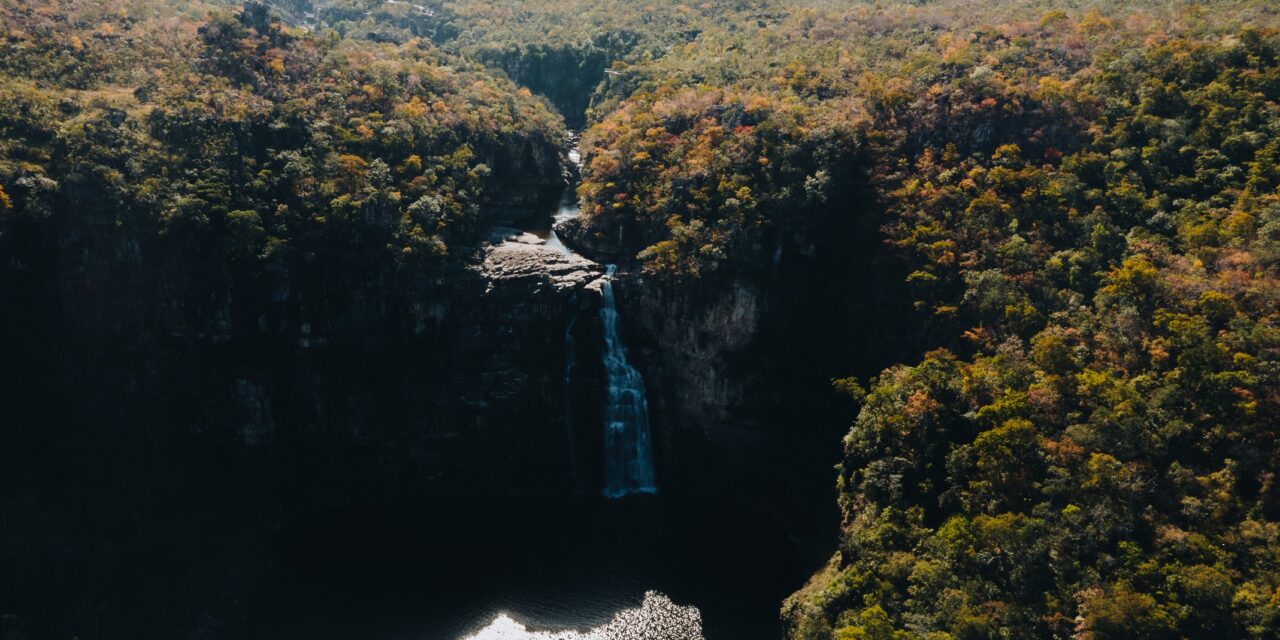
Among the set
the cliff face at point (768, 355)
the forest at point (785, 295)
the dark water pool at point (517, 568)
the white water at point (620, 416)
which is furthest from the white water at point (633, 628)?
the white water at point (620, 416)

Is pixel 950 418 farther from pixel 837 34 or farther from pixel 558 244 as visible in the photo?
pixel 837 34

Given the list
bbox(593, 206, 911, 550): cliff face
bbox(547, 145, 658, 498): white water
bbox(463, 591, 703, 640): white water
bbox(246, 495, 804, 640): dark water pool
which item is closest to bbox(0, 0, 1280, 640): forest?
bbox(593, 206, 911, 550): cliff face

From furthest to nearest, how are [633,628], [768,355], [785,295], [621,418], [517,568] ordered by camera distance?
[621,418] < [768,355] < [785,295] < [517,568] < [633,628]

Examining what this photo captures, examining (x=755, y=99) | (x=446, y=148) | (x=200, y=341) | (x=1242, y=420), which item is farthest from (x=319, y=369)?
(x=1242, y=420)

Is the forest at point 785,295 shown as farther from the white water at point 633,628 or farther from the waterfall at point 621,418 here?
the white water at point 633,628

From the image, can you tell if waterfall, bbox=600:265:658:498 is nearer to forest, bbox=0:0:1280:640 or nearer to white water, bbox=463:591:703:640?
forest, bbox=0:0:1280:640

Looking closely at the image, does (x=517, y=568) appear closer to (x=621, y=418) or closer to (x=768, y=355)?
(x=621, y=418)

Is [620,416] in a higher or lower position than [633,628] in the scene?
higher

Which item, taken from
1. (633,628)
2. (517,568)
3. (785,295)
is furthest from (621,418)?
(633,628)
